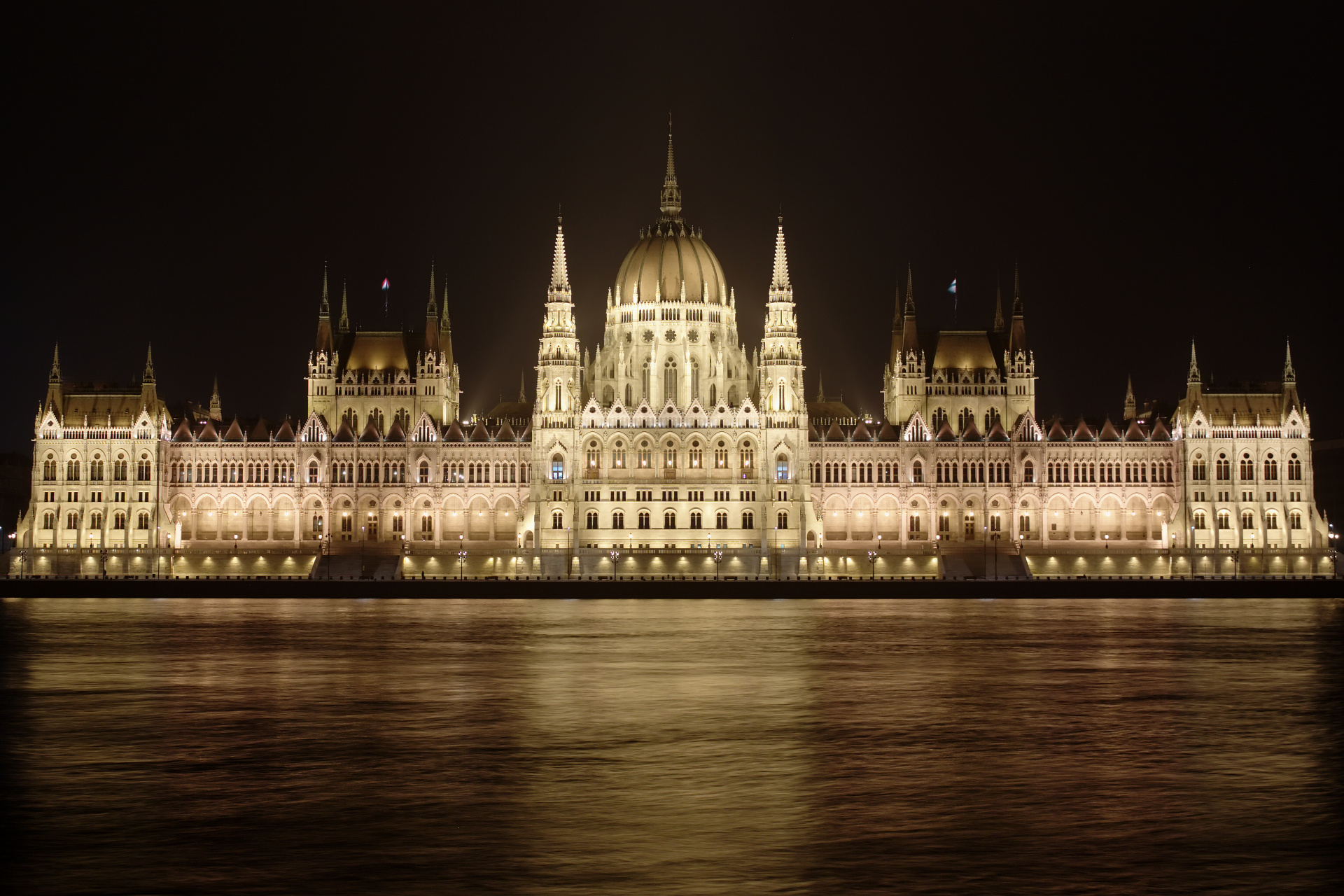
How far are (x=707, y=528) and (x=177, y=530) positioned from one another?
39.8m

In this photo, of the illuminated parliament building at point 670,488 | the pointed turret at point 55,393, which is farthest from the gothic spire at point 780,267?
the pointed turret at point 55,393

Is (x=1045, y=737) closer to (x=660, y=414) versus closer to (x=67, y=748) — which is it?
(x=67, y=748)

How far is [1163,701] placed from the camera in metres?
44.2

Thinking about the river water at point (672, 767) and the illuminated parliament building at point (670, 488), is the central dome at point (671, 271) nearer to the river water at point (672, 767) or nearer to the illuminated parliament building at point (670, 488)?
the illuminated parliament building at point (670, 488)

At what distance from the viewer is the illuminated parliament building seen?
4811 inches

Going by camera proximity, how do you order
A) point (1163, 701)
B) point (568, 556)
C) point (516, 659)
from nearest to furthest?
point (1163, 701)
point (516, 659)
point (568, 556)

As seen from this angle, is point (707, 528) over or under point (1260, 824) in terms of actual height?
over

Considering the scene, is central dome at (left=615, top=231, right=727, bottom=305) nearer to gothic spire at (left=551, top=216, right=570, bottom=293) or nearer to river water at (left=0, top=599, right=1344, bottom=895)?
gothic spire at (left=551, top=216, right=570, bottom=293)

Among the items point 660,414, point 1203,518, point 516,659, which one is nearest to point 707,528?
point 660,414

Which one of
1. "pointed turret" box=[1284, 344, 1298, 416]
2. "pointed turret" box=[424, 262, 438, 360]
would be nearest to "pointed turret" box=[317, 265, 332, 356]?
"pointed turret" box=[424, 262, 438, 360]

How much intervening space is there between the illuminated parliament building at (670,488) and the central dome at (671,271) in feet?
22.7

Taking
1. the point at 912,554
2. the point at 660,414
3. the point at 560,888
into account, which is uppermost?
the point at 660,414

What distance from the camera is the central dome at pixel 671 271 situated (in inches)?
5453

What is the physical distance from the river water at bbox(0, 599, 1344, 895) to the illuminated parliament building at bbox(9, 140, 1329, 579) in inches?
2318
